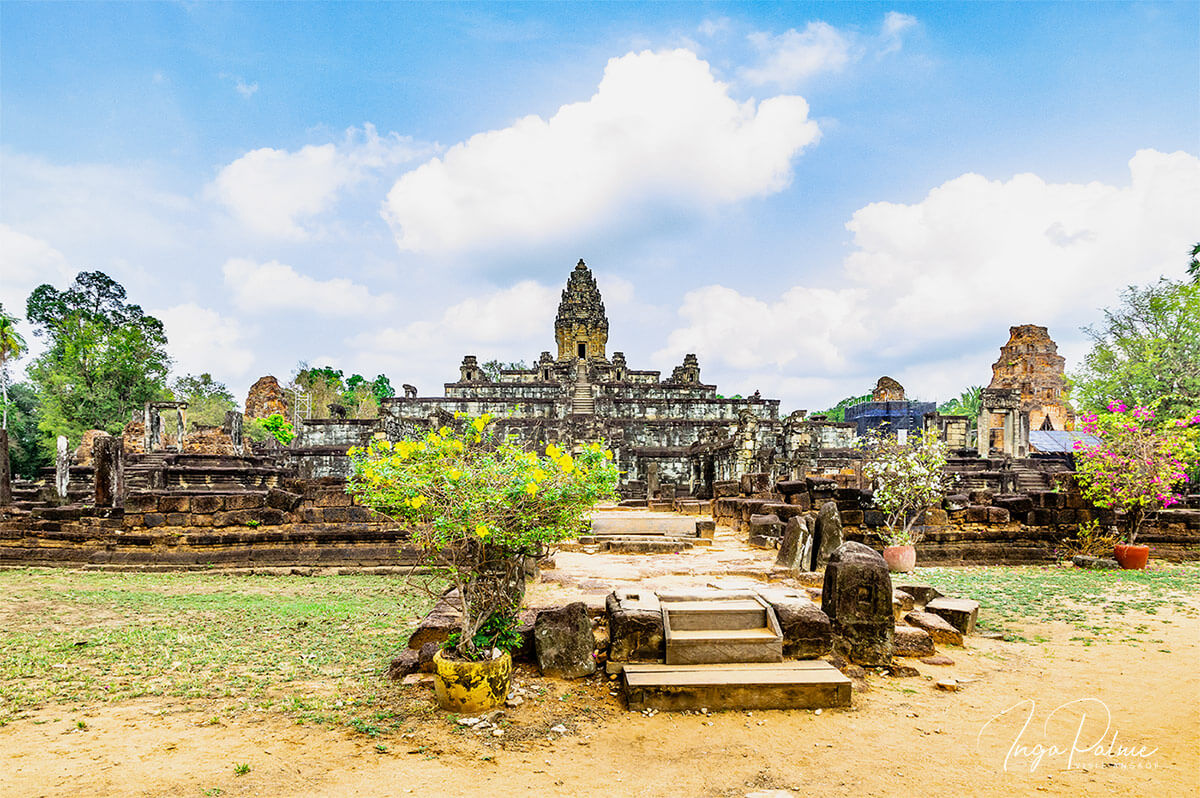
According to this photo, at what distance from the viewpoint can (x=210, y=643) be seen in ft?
17.6

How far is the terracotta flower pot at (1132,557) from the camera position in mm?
9312

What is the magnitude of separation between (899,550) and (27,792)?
8.90 metres

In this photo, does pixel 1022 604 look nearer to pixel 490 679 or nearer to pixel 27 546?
pixel 490 679

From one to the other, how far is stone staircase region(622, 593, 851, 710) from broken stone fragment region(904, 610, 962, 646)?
174cm

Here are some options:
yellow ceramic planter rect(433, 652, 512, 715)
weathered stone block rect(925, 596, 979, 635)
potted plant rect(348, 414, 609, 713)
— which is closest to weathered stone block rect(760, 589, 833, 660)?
potted plant rect(348, 414, 609, 713)

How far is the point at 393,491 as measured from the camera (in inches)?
156

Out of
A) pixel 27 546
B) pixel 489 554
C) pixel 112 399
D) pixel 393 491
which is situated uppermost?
pixel 112 399

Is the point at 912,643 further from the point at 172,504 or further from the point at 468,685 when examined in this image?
the point at 172,504

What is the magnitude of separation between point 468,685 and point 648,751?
114 cm

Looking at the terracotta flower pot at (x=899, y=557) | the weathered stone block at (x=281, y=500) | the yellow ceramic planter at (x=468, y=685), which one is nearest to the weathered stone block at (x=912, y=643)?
the yellow ceramic planter at (x=468, y=685)

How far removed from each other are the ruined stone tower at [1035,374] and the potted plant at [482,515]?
137ft

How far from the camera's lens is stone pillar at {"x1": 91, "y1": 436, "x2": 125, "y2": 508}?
1241cm

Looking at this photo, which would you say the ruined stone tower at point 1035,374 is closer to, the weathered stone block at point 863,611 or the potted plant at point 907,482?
the potted plant at point 907,482

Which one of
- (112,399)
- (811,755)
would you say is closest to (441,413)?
(112,399)
